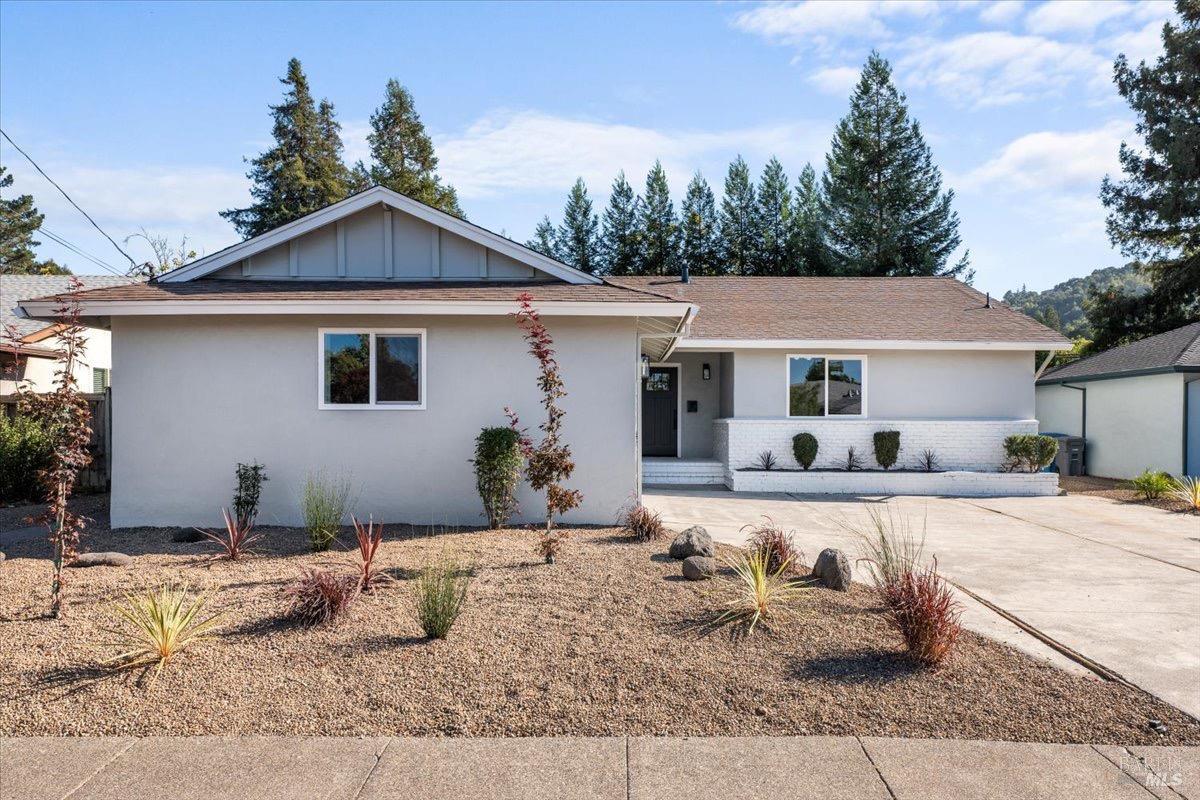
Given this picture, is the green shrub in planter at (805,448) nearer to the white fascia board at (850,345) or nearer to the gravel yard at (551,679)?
the white fascia board at (850,345)

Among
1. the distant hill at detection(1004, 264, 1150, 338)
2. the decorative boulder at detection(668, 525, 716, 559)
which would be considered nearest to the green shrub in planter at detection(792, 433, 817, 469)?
the decorative boulder at detection(668, 525, 716, 559)

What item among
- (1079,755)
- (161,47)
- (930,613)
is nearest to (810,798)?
(1079,755)

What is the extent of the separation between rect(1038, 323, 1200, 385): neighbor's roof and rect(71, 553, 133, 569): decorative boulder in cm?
1869

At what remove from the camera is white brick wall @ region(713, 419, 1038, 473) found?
15.0 meters

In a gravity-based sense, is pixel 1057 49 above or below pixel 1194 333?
above

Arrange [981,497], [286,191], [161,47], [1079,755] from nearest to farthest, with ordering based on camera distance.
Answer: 1. [1079,755]
2. [161,47]
3. [981,497]
4. [286,191]

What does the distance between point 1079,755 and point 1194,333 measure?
18.8m

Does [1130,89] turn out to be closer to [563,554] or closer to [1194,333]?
[1194,333]

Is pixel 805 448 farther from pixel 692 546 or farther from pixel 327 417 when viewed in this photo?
pixel 327 417

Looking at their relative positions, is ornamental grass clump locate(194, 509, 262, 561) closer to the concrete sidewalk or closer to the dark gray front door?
the concrete sidewalk

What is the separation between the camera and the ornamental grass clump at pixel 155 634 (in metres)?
4.59

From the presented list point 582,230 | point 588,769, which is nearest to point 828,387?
point 588,769

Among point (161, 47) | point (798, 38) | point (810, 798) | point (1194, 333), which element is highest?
point (161, 47)

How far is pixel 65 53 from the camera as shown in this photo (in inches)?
508
